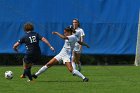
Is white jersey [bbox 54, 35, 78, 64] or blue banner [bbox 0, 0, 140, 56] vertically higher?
white jersey [bbox 54, 35, 78, 64]

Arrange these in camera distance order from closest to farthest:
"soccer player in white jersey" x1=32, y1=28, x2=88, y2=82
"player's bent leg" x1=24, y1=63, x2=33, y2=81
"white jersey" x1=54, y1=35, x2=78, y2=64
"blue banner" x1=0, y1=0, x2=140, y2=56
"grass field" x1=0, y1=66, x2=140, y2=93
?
"grass field" x1=0, y1=66, x2=140, y2=93
"player's bent leg" x1=24, y1=63, x2=33, y2=81
"soccer player in white jersey" x1=32, y1=28, x2=88, y2=82
"white jersey" x1=54, y1=35, x2=78, y2=64
"blue banner" x1=0, y1=0, x2=140, y2=56

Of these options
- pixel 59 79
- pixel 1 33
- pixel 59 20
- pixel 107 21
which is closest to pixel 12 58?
pixel 1 33

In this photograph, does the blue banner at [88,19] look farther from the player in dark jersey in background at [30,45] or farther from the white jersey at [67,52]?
the player in dark jersey in background at [30,45]

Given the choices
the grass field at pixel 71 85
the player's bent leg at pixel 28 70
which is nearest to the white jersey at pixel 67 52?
the grass field at pixel 71 85

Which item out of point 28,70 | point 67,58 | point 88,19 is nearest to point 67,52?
point 67,58

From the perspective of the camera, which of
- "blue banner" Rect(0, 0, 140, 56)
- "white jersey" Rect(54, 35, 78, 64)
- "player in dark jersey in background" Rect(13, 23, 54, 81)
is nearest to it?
"player in dark jersey in background" Rect(13, 23, 54, 81)

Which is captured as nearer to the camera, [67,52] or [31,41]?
[31,41]

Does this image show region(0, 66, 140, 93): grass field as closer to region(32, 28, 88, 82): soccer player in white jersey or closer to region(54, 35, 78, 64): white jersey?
region(32, 28, 88, 82): soccer player in white jersey

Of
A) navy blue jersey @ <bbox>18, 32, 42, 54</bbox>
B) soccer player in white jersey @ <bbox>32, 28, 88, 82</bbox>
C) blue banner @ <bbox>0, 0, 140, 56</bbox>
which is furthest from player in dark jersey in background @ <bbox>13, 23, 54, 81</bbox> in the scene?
blue banner @ <bbox>0, 0, 140, 56</bbox>

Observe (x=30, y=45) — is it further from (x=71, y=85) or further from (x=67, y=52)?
(x=71, y=85)

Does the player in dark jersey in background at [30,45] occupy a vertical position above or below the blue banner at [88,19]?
above

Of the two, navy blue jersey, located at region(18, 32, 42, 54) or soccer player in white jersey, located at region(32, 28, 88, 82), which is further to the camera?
soccer player in white jersey, located at region(32, 28, 88, 82)

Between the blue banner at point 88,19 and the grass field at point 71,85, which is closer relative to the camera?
the grass field at point 71,85

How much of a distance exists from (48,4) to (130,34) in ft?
13.5
